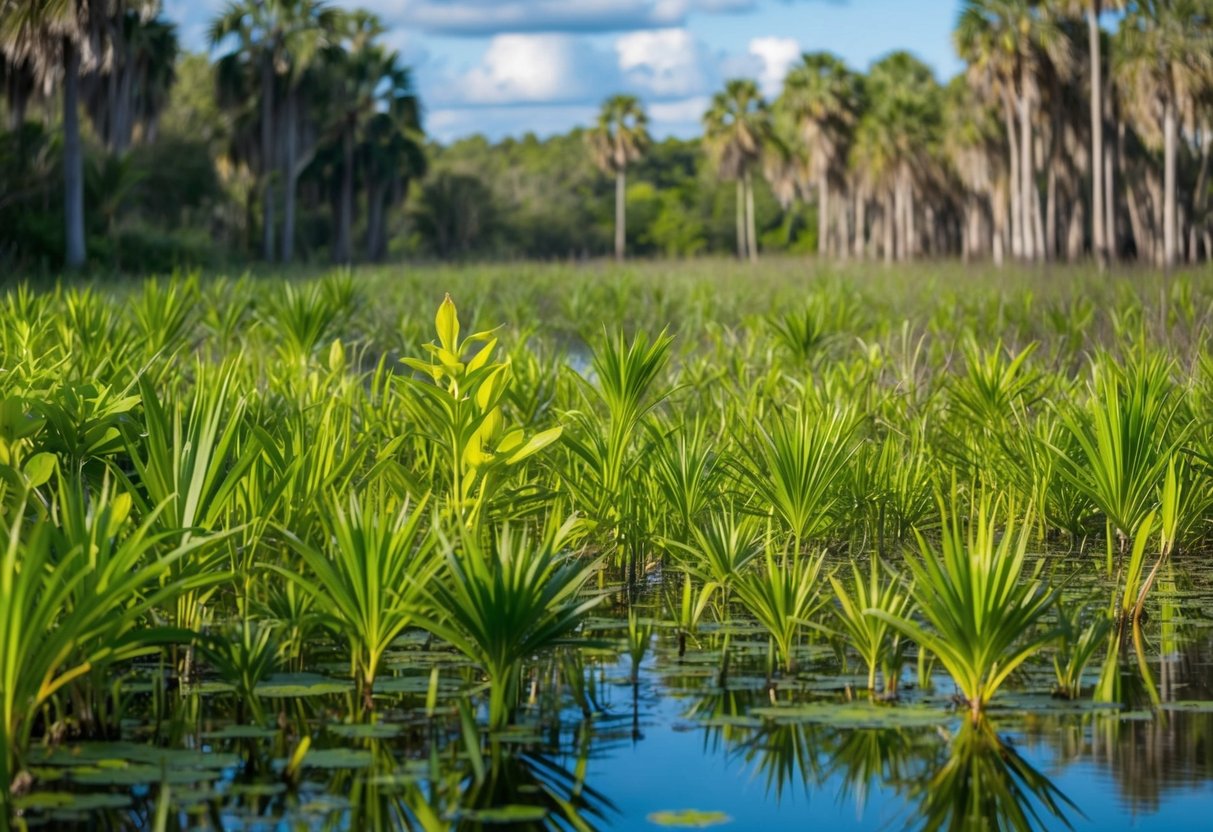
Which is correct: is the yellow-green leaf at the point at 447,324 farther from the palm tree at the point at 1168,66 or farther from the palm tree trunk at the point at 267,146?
the palm tree trunk at the point at 267,146

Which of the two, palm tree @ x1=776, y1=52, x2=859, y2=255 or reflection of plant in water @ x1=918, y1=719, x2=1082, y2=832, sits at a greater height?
palm tree @ x1=776, y1=52, x2=859, y2=255

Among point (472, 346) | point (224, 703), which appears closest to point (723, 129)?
point (472, 346)

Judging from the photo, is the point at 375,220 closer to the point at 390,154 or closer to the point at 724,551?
the point at 390,154

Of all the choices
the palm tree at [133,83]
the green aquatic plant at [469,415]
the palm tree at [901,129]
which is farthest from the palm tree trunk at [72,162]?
the palm tree at [901,129]

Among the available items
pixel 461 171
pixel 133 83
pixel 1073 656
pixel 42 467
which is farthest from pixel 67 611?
pixel 461 171

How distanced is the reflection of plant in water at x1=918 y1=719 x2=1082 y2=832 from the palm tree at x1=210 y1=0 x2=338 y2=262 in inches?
1714

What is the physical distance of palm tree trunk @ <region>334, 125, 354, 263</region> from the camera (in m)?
55.2

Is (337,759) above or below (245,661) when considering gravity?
below

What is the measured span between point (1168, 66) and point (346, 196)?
30.1m

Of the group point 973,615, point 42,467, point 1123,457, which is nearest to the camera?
point 973,615

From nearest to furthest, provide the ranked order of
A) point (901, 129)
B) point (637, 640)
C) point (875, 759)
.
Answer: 1. point (875, 759)
2. point (637, 640)
3. point (901, 129)

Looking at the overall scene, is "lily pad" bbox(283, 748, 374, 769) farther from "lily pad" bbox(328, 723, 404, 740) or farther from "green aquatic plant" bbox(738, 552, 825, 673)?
"green aquatic plant" bbox(738, 552, 825, 673)

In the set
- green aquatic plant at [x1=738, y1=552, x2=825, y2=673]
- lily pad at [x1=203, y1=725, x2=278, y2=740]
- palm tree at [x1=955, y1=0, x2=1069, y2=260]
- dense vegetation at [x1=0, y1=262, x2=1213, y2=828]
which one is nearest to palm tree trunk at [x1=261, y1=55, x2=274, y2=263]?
palm tree at [x1=955, y1=0, x2=1069, y2=260]

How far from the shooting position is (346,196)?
5666cm
